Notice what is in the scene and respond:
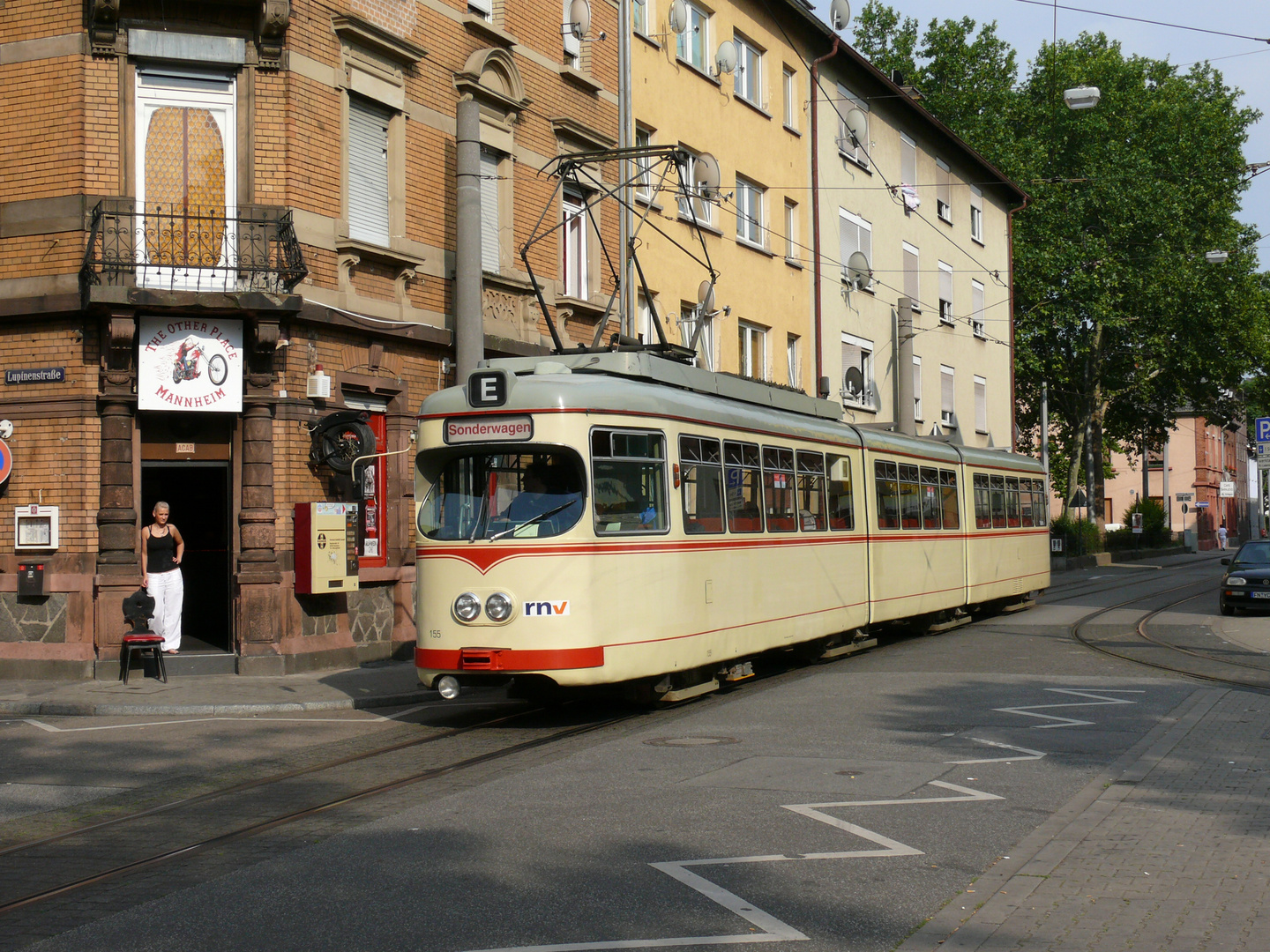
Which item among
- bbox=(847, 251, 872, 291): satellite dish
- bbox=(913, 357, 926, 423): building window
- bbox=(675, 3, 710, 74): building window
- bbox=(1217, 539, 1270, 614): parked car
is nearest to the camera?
bbox=(1217, 539, 1270, 614): parked car

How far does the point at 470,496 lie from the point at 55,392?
6.76 meters

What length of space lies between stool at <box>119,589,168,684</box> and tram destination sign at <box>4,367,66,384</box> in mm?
2707

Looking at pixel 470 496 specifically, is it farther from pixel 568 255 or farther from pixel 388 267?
pixel 568 255

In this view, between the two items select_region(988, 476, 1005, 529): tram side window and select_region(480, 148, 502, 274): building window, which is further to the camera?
select_region(988, 476, 1005, 529): tram side window

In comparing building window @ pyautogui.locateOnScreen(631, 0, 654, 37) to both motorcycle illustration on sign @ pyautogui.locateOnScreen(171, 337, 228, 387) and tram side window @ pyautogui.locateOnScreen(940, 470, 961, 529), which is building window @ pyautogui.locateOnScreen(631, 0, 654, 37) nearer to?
tram side window @ pyautogui.locateOnScreen(940, 470, 961, 529)

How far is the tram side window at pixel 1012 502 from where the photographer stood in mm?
24609

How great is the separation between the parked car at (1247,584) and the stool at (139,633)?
1780cm

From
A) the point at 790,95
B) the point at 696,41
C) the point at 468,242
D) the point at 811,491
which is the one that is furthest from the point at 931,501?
the point at 790,95

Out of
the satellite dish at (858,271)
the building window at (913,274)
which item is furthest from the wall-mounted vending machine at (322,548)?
the building window at (913,274)

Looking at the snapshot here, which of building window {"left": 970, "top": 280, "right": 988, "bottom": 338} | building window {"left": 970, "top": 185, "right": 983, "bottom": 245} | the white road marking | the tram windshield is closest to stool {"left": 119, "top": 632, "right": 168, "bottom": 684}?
the tram windshield

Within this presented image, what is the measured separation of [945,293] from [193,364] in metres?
28.4

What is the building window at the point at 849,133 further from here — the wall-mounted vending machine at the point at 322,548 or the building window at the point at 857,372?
the wall-mounted vending machine at the point at 322,548

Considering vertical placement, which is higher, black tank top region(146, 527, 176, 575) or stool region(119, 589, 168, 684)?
black tank top region(146, 527, 176, 575)

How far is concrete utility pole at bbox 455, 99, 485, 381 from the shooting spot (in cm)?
1764
